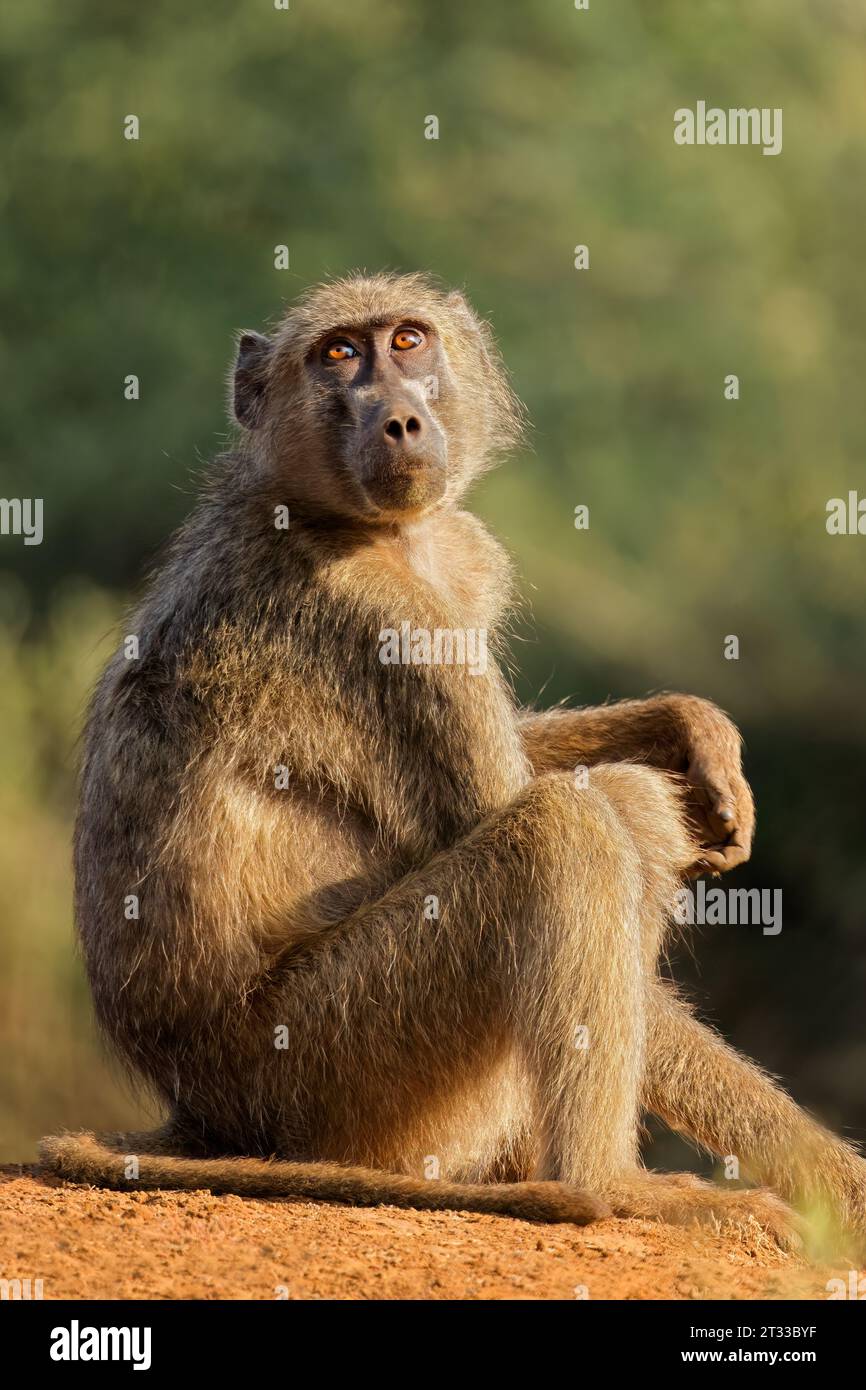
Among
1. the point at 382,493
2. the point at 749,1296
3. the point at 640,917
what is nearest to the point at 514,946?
the point at 640,917

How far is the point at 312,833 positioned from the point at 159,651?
0.98m

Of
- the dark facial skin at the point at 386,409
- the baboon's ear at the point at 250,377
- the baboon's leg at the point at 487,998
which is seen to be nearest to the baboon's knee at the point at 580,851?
the baboon's leg at the point at 487,998

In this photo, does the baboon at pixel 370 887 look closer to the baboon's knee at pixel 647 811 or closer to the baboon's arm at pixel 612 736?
the baboon's knee at pixel 647 811

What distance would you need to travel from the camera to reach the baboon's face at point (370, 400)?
24.5 feet

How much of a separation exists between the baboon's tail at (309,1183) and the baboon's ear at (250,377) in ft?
10.9

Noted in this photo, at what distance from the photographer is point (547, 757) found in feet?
28.7

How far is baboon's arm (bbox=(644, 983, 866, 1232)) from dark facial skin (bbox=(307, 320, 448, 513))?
2.48 m

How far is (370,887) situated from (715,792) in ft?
5.89

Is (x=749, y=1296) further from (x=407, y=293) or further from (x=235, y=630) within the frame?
(x=407, y=293)

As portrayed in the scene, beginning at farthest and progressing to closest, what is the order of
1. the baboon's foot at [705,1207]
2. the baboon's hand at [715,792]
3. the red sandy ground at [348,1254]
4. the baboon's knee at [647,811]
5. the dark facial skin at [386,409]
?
1. the baboon's hand at [715,792]
2. the dark facial skin at [386,409]
3. the baboon's knee at [647,811]
4. the baboon's foot at [705,1207]
5. the red sandy ground at [348,1254]

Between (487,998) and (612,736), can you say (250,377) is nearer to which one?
(612,736)

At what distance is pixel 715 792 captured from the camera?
812 centimetres

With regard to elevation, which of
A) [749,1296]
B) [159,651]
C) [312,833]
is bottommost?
[749,1296]

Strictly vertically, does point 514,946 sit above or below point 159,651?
below
